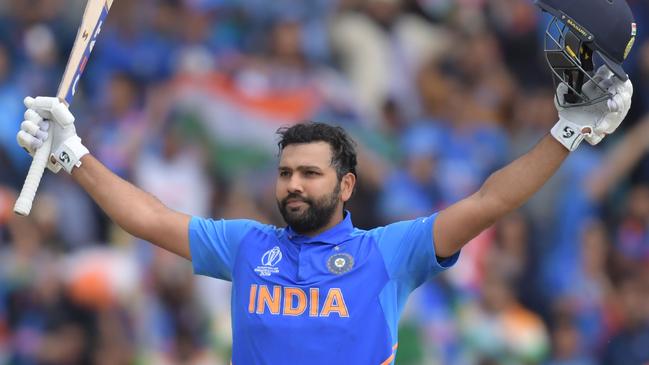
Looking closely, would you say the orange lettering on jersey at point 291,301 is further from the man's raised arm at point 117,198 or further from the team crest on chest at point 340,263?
the man's raised arm at point 117,198

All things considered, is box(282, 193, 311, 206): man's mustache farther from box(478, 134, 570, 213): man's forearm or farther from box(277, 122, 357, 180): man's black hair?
box(478, 134, 570, 213): man's forearm

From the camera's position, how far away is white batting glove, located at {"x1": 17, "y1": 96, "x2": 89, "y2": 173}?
6625 millimetres

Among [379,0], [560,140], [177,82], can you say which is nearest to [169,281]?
[177,82]

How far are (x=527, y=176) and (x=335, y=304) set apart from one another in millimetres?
1108

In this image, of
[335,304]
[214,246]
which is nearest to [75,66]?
[214,246]

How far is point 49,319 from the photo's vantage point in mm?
10992

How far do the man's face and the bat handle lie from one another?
1196 mm

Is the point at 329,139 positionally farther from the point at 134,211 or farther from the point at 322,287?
the point at 134,211

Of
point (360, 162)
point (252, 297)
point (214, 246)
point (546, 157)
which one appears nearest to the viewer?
point (546, 157)

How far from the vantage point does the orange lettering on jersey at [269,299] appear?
6414 mm

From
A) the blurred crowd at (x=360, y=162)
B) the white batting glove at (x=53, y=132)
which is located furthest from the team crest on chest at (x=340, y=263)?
the blurred crowd at (x=360, y=162)

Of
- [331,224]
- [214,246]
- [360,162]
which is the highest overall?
[360,162]

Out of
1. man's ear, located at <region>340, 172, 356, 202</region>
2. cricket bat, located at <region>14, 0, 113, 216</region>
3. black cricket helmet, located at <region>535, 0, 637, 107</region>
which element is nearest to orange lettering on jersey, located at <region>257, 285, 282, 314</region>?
Result: man's ear, located at <region>340, 172, 356, 202</region>

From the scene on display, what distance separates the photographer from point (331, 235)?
6629mm
